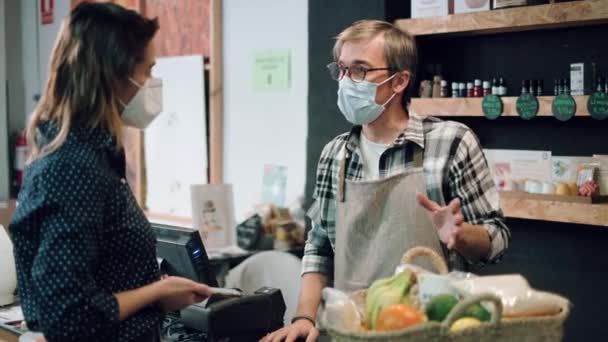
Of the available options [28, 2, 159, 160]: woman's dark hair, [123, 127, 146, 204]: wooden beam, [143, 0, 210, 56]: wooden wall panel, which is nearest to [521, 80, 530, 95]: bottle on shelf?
[28, 2, 159, 160]: woman's dark hair

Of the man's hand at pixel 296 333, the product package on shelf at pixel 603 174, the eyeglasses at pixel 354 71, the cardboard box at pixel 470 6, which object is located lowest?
the man's hand at pixel 296 333

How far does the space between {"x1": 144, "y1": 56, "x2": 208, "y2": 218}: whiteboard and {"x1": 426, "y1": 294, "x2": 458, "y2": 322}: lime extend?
9.87 feet

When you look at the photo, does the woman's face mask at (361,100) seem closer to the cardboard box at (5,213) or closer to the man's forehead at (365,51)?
the man's forehead at (365,51)

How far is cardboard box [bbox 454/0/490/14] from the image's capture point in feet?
9.16

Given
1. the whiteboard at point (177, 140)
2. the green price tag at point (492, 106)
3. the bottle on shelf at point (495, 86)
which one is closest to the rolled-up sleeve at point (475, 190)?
the green price tag at point (492, 106)

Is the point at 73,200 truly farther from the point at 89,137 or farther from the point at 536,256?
the point at 536,256

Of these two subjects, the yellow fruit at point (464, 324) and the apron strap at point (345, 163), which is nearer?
the yellow fruit at point (464, 324)

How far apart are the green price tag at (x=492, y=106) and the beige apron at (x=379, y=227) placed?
897mm

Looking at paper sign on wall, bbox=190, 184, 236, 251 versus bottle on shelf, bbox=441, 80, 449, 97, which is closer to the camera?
bottle on shelf, bbox=441, 80, 449, 97

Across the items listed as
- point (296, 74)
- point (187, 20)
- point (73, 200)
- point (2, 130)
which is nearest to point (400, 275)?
point (73, 200)

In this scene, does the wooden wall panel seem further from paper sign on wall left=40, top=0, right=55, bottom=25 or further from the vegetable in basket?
the vegetable in basket

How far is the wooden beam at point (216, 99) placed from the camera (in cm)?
389

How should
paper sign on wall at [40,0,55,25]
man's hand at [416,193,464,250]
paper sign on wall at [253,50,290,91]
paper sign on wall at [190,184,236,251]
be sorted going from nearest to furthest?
man's hand at [416,193,464,250] < paper sign on wall at [190,184,236,251] < paper sign on wall at [253,50,290,91] < paper sign on wall at [40,0,55,25]

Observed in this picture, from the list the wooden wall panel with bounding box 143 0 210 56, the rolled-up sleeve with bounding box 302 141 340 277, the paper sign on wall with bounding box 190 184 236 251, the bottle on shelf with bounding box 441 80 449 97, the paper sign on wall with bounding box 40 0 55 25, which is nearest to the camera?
the rolled-up sleeve with bounding box 302 141 340 277
